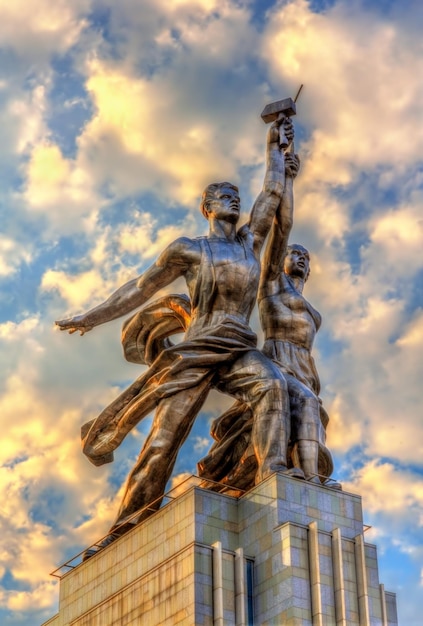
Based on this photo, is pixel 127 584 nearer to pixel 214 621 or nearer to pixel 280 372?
pixel 214 621

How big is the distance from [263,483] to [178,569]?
249 cm

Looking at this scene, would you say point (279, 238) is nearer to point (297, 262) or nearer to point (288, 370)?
point (297, 262)

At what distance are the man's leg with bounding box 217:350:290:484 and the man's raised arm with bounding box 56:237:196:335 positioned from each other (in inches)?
113

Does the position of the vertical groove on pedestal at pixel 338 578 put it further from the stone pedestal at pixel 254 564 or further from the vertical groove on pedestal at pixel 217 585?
the vertical groove on pedestal at pixel 217 585

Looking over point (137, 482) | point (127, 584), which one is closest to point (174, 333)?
point (137, 482)

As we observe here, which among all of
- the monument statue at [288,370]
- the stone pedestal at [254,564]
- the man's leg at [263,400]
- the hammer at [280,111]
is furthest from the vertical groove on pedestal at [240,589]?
the hammer at [280,111]

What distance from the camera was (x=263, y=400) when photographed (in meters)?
34.2

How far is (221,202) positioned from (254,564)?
8928 mm

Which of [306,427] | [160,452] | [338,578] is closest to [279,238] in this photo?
[306,427]

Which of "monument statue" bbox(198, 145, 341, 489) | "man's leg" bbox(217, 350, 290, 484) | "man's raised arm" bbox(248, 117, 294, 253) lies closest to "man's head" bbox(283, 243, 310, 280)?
"monument statue" bbox(198, 145, 341, 489)

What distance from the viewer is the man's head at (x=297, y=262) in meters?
38.6

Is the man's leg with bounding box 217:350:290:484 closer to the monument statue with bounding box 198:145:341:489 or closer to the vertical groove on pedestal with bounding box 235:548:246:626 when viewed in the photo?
the monument statue with bounding box 198:145:341:489

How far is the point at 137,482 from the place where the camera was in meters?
35.0

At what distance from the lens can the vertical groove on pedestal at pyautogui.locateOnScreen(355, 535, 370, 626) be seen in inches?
1237
